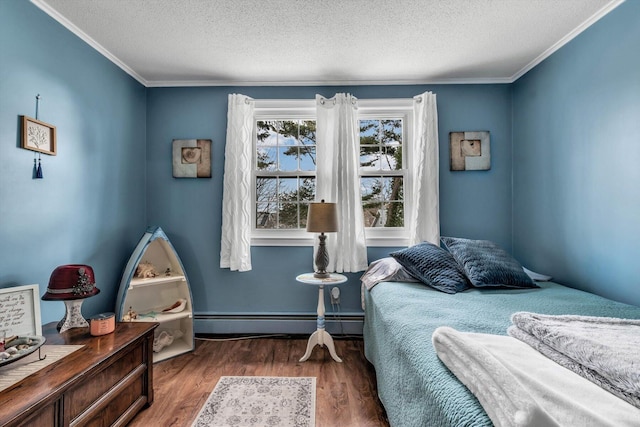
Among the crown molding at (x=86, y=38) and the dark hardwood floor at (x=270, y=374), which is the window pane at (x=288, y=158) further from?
the dark hardwood floor at (x=270, y=374)

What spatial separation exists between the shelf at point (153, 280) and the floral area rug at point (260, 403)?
0.96 m

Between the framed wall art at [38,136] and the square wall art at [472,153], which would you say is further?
the square wall art at [472,153]

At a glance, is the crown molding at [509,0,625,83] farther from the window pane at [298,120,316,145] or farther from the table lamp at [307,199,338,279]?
the table lamp at [307,199,338,279]

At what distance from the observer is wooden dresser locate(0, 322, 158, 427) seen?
3.95 feet

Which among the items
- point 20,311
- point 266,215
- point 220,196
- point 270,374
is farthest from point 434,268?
point 20,311

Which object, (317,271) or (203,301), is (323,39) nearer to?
(317,271)

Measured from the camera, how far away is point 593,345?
98 cm

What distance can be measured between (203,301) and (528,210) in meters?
3.13

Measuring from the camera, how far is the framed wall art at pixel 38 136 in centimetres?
187

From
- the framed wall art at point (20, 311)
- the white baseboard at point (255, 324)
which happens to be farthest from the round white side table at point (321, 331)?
the framed wall art at point (20, 311)

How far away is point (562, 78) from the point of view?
8.05 ft

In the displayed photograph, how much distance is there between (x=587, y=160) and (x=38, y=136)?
357cm

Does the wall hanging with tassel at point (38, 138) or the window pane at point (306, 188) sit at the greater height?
the wall hanging with tassel at point (38, 138)

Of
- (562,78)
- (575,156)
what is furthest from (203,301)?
(562,78)
